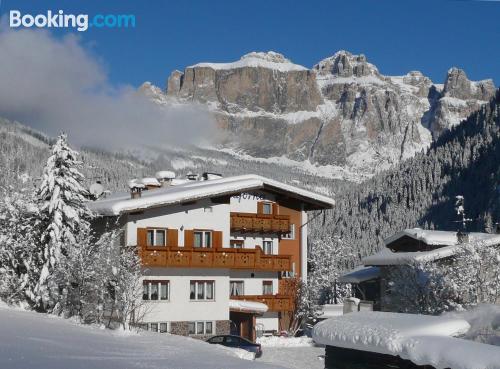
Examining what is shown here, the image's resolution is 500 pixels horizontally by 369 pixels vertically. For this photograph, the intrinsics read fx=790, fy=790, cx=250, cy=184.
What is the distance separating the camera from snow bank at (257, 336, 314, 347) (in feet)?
124

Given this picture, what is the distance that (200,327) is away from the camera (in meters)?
36.7

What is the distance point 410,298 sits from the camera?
39.0 metres

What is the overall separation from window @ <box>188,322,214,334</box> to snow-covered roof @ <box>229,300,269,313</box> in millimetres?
1691

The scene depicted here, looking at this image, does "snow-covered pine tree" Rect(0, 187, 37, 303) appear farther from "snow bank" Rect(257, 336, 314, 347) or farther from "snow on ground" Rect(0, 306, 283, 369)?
"snow bank" Rect(257, 336, 314, 347)

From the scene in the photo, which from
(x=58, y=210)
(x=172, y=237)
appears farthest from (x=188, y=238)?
(x=58, y=210)

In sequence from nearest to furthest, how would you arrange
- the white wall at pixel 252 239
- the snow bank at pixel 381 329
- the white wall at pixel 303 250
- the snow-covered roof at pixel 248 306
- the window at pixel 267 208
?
the snow bank at pixel 381 329
the snow-covered roof at pixel 248 306
the white wall at pixel 252 239
the window at pixel 267 208
the white wall at pixel 303 250

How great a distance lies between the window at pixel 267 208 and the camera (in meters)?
43.2

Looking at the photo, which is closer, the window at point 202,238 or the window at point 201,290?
the window at point 201,290

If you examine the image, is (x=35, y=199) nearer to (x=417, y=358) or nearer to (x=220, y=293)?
(x=220, y=293)

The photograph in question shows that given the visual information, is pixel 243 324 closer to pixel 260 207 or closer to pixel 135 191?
pixel 260 207

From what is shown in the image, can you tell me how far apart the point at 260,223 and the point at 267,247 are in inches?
73.6

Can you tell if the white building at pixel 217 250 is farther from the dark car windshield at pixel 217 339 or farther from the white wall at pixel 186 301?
the dark car windshield at pixel 217 339

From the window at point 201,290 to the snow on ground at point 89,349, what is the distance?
11.3m

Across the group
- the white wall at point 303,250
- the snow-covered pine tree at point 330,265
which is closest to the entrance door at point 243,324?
the white wall at point 303,250
